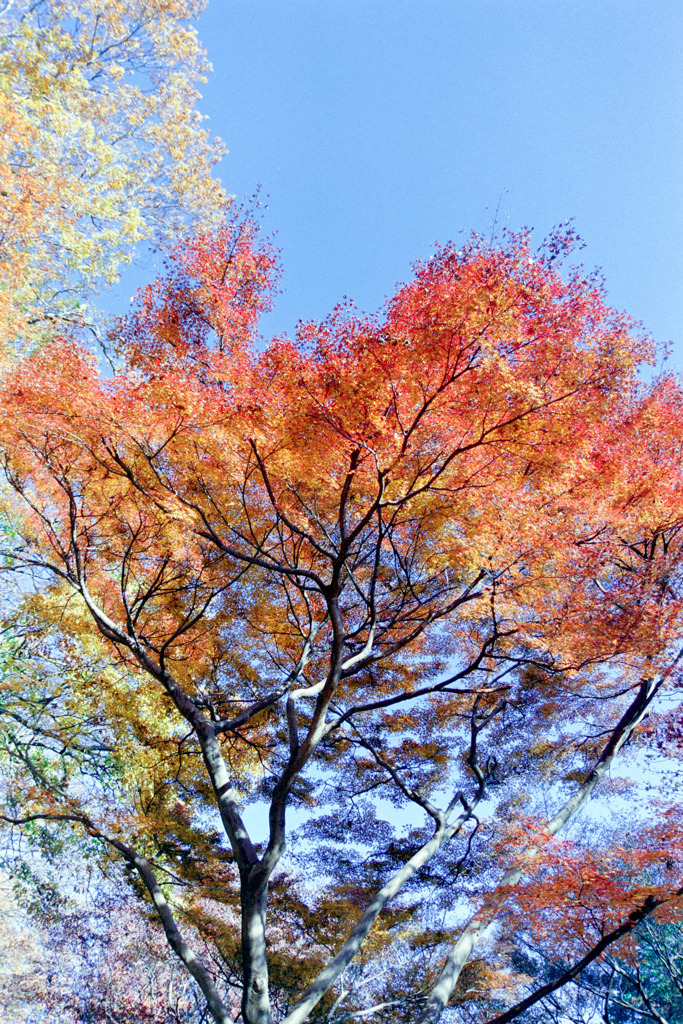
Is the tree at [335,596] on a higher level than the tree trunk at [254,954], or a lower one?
higher

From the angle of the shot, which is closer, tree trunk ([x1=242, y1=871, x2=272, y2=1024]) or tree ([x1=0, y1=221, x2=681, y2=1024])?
tree trunk ([x1=242, y1=871, x2=272, y2=1024])

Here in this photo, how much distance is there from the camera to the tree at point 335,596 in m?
6.85

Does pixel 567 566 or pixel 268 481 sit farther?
pixel 567 566

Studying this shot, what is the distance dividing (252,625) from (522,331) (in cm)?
628

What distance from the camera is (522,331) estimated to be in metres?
7.08

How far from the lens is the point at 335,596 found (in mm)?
6562

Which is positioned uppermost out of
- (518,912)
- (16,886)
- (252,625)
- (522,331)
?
(522,331)

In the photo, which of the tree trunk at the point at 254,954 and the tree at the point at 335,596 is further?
the tree at the point at 335,596

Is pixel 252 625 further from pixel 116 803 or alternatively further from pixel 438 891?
pixel 438 891

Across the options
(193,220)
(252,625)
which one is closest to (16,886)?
(252,625)

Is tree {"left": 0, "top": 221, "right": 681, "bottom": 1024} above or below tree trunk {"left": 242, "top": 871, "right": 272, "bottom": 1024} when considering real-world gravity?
above

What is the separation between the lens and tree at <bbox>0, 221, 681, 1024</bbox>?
22.5 ft

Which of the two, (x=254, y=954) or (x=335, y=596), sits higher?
(x=335, y=596)

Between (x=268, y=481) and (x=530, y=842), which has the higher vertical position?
(x=268, y=481)
